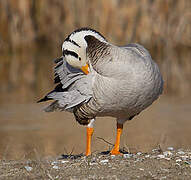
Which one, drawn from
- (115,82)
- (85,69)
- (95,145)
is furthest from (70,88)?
(95,145)

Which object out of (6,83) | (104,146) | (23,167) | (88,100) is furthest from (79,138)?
(6,83)

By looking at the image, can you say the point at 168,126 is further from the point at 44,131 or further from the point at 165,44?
the point at 165,44

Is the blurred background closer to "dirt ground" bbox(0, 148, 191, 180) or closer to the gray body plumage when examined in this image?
the gray body plumage

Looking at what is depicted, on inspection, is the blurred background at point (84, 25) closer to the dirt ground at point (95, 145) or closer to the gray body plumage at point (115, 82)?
the dirt ground at point (95, 145)

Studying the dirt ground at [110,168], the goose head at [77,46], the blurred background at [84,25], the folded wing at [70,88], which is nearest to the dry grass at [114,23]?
the blurred background at [84,25]

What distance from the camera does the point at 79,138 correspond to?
1123cm

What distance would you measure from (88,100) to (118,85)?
584 millimetres

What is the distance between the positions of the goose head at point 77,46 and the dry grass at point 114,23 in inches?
484

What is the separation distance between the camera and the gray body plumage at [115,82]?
7.09 metres

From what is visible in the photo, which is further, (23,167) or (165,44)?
(165,44)

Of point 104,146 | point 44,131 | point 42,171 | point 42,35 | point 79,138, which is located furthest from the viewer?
point 42,35

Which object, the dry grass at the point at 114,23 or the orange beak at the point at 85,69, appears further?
the dry grass at the point at 114,23

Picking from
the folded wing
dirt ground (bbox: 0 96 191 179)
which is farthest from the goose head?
dirt ground (bbox: 0 96 191 179)

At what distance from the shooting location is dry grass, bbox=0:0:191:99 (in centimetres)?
2080
